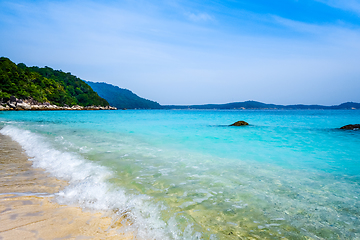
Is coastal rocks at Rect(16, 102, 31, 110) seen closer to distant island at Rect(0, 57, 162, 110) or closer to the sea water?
distant island at Rect(0, 57, 162, 110)

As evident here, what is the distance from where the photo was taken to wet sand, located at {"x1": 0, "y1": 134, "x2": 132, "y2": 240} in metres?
2.77

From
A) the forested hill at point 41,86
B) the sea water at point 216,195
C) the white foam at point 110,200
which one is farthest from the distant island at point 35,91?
the sea water at point 216,195

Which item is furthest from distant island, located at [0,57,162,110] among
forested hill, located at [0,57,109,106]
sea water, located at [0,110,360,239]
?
sea water, located at [0,110,360,239]

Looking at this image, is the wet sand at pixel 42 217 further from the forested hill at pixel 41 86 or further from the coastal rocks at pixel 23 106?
the coastal rocks at pixel 23 106

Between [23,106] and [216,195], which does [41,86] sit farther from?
[216,195]

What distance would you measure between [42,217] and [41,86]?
12631 cm

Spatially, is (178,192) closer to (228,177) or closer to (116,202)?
(116,202)

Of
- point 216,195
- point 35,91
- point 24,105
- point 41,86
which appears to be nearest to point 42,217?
point 216,195

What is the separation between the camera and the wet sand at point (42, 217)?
277 centimetres

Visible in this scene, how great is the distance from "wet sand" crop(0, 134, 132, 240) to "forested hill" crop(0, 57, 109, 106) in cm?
9973

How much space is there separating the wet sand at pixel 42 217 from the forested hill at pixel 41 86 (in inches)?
3926

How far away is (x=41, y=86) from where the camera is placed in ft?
344

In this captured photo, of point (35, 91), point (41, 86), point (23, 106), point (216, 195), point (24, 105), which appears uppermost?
point (41, 86)

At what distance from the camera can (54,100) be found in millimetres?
109938
